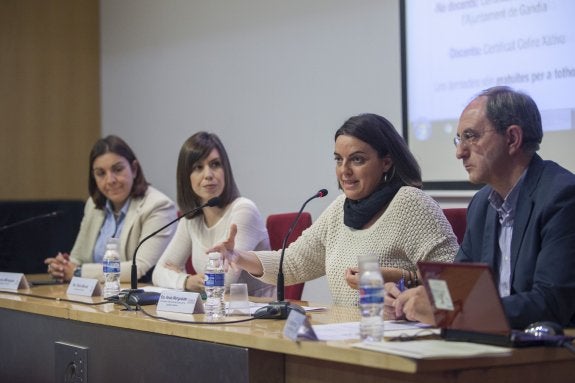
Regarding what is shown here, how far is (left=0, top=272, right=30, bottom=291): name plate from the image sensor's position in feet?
11.7

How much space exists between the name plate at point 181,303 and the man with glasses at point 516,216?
593 millimetres

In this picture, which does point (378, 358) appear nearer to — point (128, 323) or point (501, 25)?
point (128, 323)

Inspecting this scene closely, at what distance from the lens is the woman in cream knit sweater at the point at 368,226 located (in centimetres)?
280

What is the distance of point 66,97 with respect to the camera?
6039 mm

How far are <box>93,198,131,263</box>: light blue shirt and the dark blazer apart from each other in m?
2.27

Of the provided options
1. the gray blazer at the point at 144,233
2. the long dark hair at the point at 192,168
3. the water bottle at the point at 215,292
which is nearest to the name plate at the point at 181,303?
the water bottle at the point at 215,292

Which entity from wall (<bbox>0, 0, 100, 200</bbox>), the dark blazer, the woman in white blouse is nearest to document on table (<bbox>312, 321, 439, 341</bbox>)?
the dark blazer

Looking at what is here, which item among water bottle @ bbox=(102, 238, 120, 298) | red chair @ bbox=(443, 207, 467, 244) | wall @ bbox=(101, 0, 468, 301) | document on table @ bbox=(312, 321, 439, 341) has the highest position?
wall @ bbox=(101, 0, 468, 301)

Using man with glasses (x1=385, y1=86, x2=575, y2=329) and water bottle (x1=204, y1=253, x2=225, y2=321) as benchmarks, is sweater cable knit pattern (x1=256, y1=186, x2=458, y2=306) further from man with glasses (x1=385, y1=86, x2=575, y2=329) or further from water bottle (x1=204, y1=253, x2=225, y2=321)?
water bottle (x1=204, y1=253, x2=225, y2=321)

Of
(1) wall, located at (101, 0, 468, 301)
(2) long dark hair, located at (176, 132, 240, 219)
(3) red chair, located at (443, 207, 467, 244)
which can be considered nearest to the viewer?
(3) red chair, located at (443, 207, 467, 244)

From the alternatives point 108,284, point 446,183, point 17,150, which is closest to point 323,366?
point 108,284

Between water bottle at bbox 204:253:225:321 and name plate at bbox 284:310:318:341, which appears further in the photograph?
water bottle at bbox 204:253:225:321

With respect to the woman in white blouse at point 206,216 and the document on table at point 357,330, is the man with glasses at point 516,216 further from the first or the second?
the woman in white blouse at point 206,216

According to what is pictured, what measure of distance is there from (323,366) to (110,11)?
463 cm
